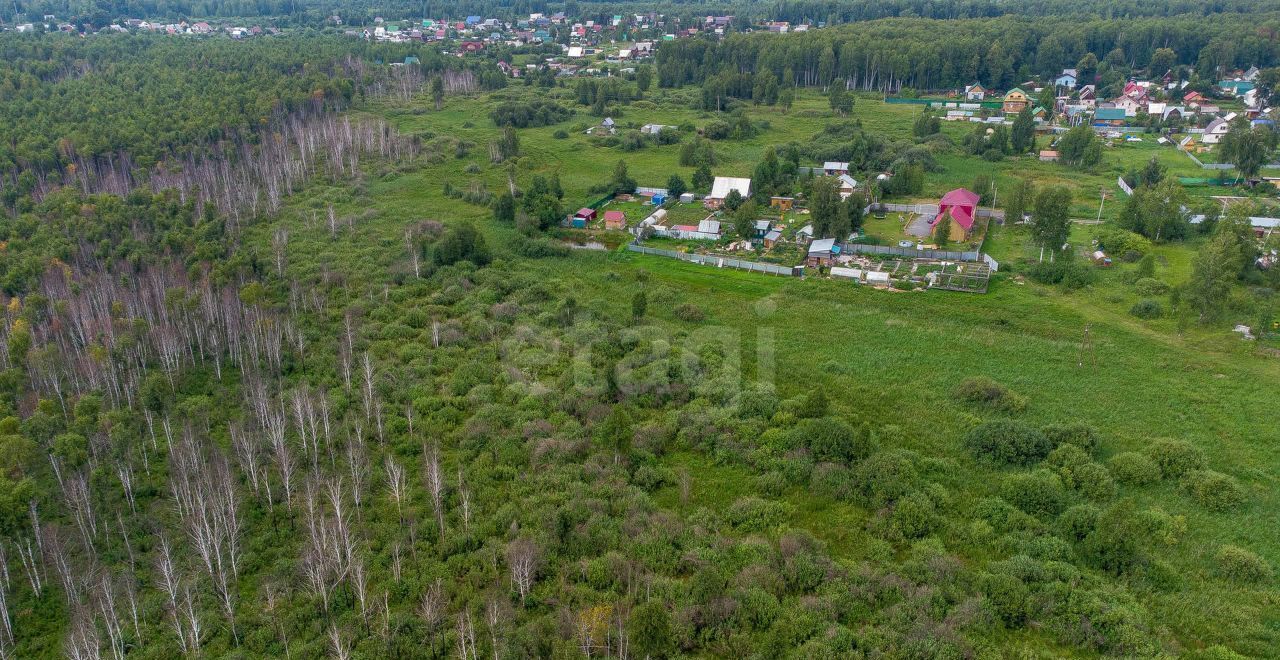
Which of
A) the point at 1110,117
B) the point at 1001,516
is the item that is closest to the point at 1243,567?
the point at 1001,516

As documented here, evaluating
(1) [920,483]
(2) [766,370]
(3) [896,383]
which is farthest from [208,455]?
(3) [896,383]

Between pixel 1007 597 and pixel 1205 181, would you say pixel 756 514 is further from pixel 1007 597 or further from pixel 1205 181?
pixel 1205 181

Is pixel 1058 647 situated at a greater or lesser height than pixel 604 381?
lesser

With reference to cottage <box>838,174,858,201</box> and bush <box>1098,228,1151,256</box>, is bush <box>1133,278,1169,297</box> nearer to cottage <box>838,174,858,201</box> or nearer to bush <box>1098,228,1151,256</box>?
bush <box>1098,228,1151,256</box>

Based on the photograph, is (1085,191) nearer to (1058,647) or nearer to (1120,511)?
(1120,511)

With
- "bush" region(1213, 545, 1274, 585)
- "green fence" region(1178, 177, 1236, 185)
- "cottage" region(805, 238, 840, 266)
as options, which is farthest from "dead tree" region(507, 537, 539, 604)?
"green fence" region(1178, 177, 1236, 185)

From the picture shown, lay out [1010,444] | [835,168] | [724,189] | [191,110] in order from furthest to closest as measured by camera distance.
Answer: [191,110], [835,168], [724,189], [1010,444]
